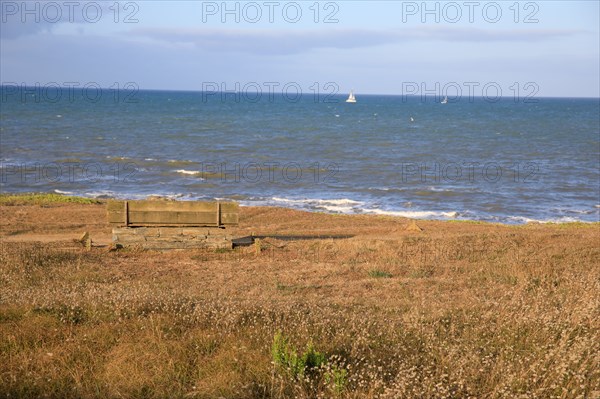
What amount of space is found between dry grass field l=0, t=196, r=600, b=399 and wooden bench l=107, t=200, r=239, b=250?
6.18 feet

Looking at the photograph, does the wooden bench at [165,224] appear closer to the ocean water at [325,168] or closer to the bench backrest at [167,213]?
the bench backrest at [167,213]

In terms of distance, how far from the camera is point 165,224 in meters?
16.3

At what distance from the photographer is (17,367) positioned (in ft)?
21.2

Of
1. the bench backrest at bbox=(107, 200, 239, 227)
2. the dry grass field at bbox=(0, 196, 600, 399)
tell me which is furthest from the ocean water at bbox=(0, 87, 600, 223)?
the dry grass field at bbox=(0, 196, 600, 399)

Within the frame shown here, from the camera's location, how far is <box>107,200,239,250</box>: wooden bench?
16.2 meters

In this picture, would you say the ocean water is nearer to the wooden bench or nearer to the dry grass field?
the wooden bench

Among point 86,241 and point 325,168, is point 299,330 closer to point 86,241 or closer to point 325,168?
point 86,241

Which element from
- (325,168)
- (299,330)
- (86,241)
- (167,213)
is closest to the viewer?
(299,330)

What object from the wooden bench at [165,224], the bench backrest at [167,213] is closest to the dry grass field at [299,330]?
the wooden bench at [165,224]

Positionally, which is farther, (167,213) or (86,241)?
(86,241)

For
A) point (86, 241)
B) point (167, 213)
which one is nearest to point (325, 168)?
point (86, 241)

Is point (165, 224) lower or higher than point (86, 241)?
higher

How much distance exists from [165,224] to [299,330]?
375 inches

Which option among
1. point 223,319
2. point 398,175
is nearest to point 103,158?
point 398,175
